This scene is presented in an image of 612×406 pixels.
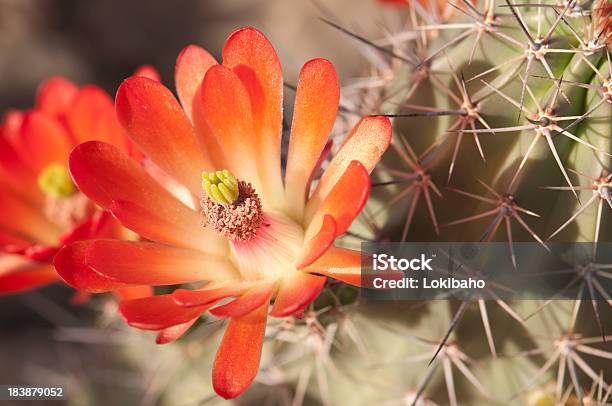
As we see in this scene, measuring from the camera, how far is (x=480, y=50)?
35.6 inches

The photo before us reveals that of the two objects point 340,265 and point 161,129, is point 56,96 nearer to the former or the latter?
point 161,129

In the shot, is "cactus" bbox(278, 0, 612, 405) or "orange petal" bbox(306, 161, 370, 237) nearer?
"orange petal" bbox(306, 161, 370, 237)

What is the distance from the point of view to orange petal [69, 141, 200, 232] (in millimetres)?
836

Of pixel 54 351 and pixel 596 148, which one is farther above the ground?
pixel 54 351

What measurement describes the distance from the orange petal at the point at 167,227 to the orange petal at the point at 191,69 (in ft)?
0.48

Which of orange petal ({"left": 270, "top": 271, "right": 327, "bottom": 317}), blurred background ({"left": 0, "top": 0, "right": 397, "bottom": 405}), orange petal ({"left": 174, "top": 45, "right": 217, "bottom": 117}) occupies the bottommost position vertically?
orange petal ({"left": 270, "top": 271, "right": 327, "bottom": 317})

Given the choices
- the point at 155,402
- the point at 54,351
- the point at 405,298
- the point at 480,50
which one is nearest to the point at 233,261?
the point at 405,298

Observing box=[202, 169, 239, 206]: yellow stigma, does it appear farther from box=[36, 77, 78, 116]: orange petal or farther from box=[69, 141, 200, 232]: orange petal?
box=[36, 77, 78, 116]: orange petal

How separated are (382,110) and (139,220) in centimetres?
36

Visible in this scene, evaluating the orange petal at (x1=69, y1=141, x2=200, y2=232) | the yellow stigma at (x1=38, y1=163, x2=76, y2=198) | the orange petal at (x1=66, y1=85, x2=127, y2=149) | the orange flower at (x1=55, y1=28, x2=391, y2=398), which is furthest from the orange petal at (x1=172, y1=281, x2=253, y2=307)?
the yellow stigma at (x1=38, y1=163, x2=76, y2=198)

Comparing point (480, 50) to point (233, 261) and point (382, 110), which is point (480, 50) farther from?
point (233, 261)

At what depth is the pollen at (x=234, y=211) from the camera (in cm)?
87

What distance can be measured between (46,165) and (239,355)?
0.63 meters

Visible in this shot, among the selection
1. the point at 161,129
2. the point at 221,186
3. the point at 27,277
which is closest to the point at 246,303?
the point at 221,186
